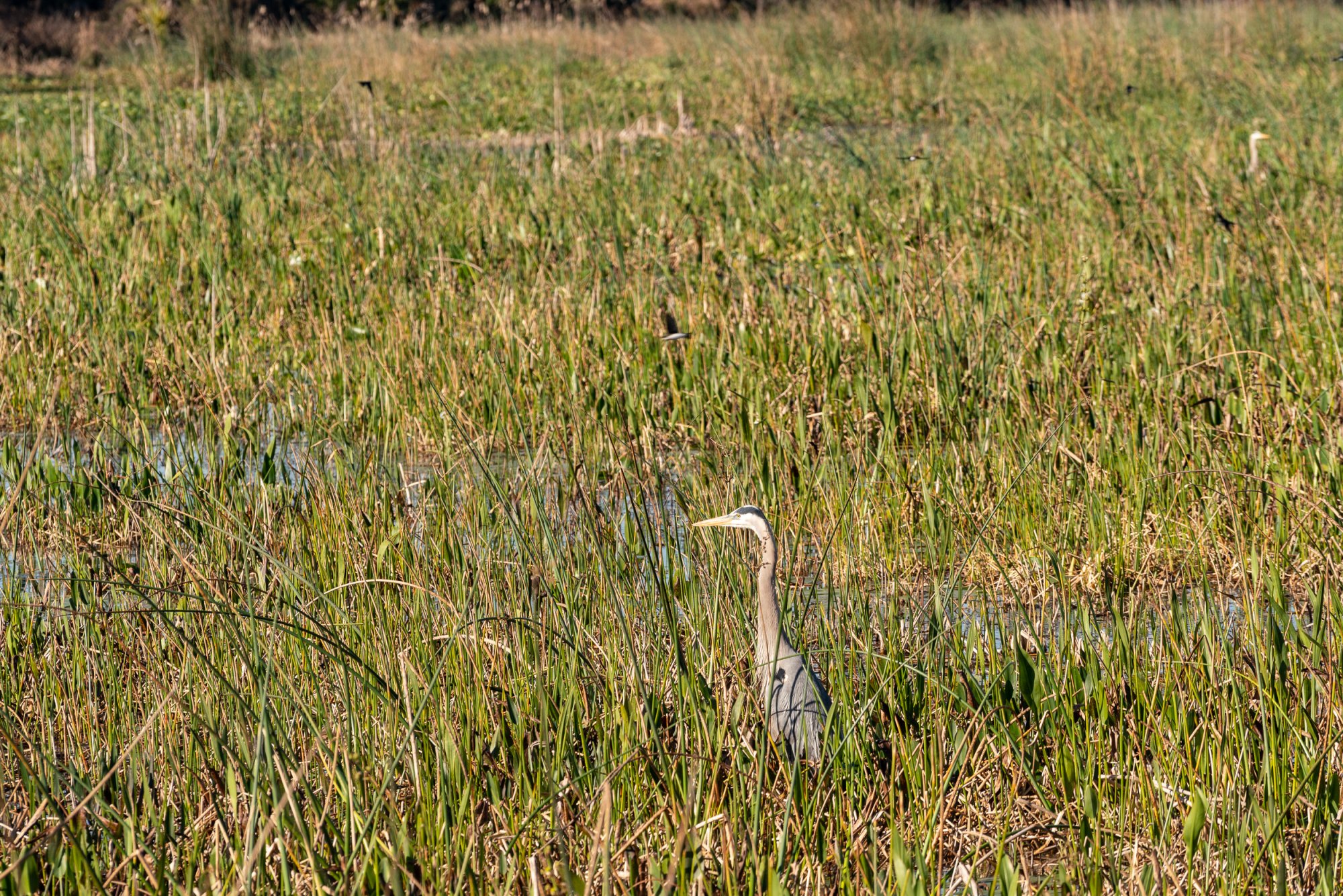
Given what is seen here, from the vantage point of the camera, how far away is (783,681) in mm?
2119

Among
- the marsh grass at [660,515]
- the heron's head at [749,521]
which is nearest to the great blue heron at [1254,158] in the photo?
the marsh grass at [660,515]

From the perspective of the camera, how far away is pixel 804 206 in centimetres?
623

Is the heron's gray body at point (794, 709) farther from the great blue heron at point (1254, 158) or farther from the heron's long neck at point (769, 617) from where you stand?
the great blue heron at point (1254, 158)

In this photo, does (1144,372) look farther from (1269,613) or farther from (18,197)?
(18,197)

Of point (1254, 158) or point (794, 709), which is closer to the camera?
point (794, 709)

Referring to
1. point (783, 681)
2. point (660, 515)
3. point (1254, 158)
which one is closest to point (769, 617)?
point (783, 681)

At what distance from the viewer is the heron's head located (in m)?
2.21

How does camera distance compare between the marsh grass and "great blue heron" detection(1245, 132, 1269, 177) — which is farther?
"great blue heron" detection(1245, 132, 1269, 177)

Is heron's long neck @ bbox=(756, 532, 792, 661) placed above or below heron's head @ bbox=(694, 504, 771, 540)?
below

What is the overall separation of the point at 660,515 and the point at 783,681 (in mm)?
794

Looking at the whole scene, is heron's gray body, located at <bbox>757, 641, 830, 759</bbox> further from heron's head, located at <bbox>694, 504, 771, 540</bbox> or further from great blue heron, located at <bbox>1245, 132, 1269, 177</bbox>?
great blue heron, located at <bbox>1245, 132, 1269, 177</bbox>

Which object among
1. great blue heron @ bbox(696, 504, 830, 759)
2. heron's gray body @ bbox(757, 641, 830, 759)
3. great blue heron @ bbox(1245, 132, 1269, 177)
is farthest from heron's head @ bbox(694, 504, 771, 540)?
great blue heron @ bbox(1245, 132, 1269, 177)

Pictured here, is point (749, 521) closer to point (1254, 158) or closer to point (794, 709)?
point (794, 709)

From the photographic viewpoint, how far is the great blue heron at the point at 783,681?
2076 mm
